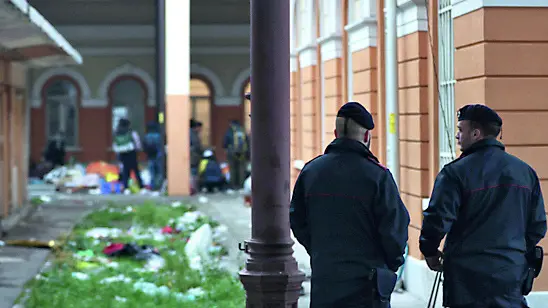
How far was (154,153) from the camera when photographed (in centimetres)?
2748

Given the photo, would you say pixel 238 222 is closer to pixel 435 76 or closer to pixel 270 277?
pixel 435 76

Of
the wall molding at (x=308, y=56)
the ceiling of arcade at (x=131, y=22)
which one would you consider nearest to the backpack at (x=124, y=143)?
the ceiling of arcade at (x=131, y=22)

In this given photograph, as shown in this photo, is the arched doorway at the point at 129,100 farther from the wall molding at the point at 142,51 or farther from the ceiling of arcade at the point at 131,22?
the ceiling of arcade at the point at 131,22

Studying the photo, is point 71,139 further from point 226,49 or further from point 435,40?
point 435,40

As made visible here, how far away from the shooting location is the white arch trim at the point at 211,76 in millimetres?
36844

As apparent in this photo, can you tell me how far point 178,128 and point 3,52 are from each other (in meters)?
8.84

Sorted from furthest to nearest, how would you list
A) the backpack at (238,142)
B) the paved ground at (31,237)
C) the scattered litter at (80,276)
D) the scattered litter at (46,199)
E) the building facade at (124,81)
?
1. the building facade at (124,81)
2. the backpack at (238,142)
3. the scattered litter at (46,199)
4. the scattered litter at (80,276)
5. the paved ground at (31,237)

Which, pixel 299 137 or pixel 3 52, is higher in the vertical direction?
pixel 3 52

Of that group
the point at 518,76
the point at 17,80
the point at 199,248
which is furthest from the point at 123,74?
the point at 518,76

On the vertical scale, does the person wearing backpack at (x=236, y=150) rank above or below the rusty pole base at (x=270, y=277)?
above

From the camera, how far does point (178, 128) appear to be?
985 inches

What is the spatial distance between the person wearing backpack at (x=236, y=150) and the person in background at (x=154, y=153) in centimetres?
159

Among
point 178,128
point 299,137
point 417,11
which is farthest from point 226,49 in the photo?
point 417,11

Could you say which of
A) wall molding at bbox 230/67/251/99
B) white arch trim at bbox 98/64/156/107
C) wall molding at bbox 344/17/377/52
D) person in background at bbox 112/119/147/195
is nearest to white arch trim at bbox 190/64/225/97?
wall molding at bbox 230/67/251/99
